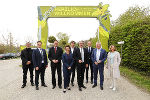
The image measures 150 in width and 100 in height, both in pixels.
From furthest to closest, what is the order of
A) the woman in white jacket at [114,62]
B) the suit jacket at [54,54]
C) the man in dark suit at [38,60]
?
the suit jacket at [54,54], the man in dark suit at [38,60], the woman in white jacket at [114,62]

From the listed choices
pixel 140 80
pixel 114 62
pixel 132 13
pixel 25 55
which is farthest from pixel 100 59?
pixel 132 13

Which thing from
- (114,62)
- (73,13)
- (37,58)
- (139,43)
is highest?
(73,13)

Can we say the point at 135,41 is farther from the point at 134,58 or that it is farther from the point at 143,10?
the point at 143,10

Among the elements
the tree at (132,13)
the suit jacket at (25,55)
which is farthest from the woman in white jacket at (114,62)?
the tree at (132,13)

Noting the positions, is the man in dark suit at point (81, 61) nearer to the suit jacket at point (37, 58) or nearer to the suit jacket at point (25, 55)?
the suit jacket at point (37, 58)

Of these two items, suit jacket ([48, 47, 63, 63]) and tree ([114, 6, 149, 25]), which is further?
tree ([114, 6, 149, 25])

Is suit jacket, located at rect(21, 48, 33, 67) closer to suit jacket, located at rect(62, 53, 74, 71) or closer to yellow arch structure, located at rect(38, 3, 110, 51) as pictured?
suit jacket, located at rect(62, 53, 74, 71)

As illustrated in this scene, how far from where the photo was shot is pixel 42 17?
8.94 m

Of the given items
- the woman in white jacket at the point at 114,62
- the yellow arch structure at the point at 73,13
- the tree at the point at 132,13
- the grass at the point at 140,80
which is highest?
the tree at the point at 132,13

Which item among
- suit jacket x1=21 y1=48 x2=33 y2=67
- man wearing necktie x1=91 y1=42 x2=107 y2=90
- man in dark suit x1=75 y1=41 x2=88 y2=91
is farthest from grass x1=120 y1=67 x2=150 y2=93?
suit jacket x1=21 y1=48 x2=33 y2=67

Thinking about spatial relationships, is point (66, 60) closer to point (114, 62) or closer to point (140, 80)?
point (114, 62)

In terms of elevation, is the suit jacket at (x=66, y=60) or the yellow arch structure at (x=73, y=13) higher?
the yellow arch structure at (x=73, y=13)

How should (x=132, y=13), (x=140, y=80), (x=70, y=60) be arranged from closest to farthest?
(x=70, y=60)
(x=140, y=80)
(x=132, y=13)

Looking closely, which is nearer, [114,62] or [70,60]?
[114,62]
